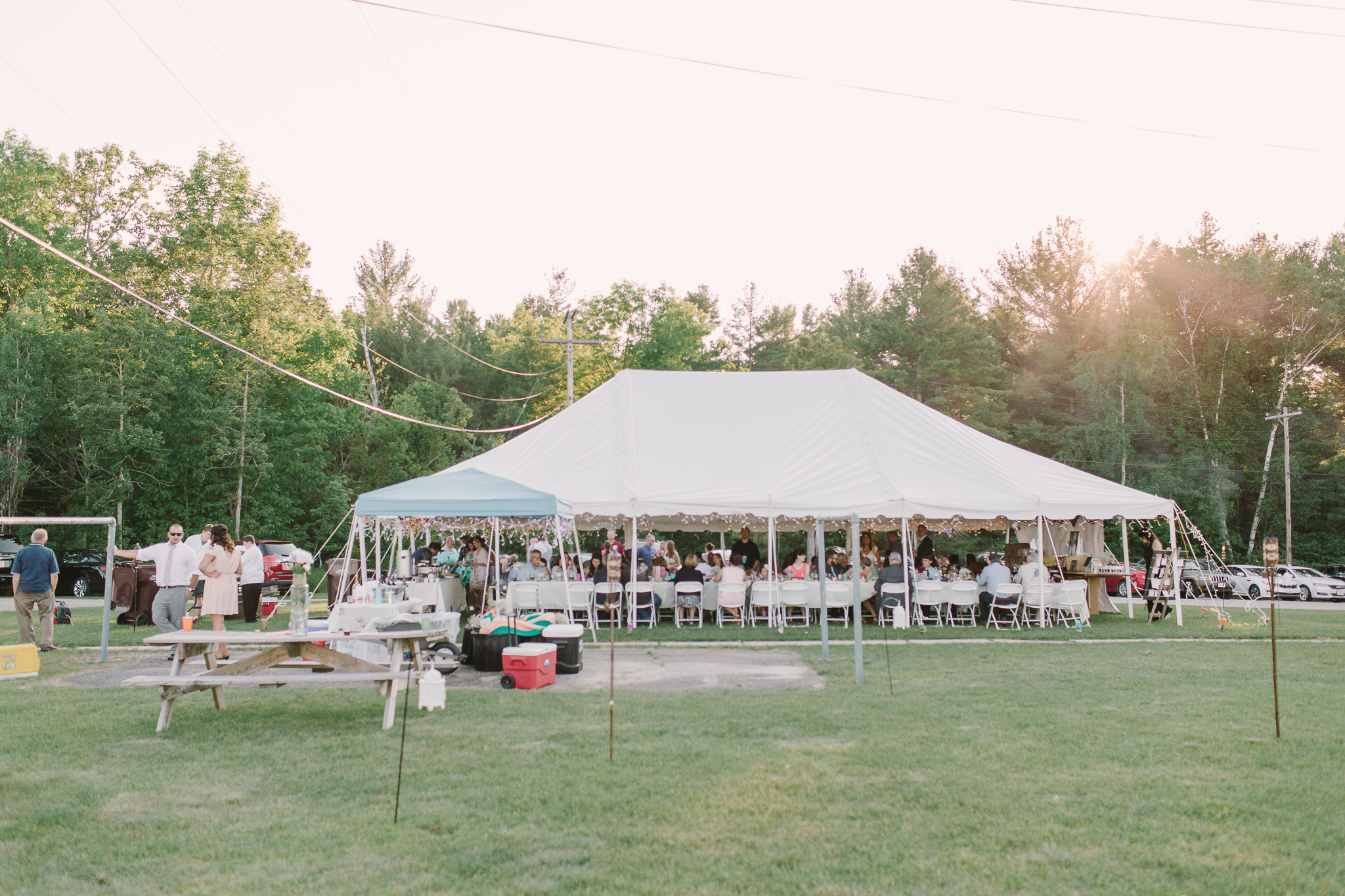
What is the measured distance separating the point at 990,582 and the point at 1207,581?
44.4ft

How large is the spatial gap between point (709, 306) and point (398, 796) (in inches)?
1622

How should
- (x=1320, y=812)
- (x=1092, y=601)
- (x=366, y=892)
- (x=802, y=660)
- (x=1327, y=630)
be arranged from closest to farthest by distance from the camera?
1. (x=366, y=892)
2. (x=1320, y=812)
3. (x=802, y=660)
4. (x=1327, y=630)
5. (x=1092, y=601)

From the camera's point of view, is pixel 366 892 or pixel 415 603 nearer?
pixel 366 892

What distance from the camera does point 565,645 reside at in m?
9.11

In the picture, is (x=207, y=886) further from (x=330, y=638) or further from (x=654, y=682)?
(x=654, y=682)

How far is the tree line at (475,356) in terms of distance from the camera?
26.0m

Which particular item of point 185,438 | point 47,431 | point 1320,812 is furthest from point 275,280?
point 1320,812

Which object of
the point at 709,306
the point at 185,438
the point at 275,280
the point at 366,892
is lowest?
the point at 366,892

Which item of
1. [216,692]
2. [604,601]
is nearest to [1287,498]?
[604,601]

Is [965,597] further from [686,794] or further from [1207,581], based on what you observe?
[1207,581]

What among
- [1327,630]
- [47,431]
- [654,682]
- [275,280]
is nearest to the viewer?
[654,682]

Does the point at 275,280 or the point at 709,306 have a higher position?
the point at 709,306

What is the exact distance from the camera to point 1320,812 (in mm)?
4449

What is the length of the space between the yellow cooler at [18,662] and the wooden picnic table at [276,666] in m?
2.68
